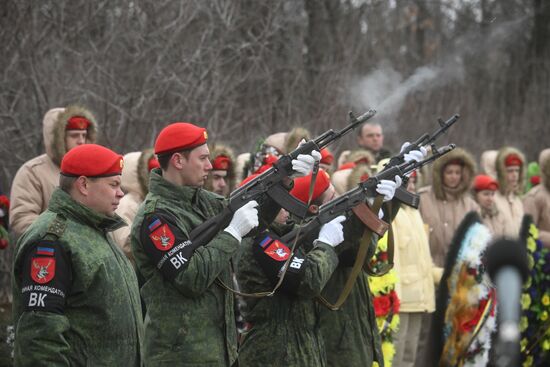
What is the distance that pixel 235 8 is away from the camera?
1297cm

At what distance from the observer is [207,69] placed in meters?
11.9

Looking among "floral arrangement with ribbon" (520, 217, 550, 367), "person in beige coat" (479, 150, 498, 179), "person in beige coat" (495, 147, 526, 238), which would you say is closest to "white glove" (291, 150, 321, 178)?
"floral arrangement with ribbon" (520, 217, 550, 367)

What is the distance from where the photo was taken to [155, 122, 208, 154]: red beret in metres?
5.58

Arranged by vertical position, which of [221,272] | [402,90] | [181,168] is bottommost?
[221,272]

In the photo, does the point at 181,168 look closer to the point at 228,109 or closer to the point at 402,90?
the point at 402,90

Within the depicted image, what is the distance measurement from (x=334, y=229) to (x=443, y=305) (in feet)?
8.90

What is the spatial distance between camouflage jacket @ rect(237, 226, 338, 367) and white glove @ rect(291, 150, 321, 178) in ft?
1.63

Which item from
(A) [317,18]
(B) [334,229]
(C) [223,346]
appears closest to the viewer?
(C) [223,346]

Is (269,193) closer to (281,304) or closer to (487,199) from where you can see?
(281,304)

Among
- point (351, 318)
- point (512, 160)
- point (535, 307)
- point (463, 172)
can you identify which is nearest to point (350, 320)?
point (351, 318)

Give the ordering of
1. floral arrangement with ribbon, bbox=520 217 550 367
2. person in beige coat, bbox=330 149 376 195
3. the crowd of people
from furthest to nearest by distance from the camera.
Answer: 1. floral arrangement with ribbon, bbox=520 217 550 367
2. person in beige coat, bbox=330 149 376 195
3. the crowd of people

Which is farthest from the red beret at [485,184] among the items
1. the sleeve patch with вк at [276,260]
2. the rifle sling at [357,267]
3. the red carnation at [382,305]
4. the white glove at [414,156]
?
the sleeve patch with вк at [276,260]

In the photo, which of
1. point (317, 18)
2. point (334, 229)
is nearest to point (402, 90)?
point (334, 229)

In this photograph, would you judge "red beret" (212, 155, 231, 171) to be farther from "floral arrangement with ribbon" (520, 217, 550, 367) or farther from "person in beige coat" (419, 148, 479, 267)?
"floral arrangement with ribbon" (520, 217, 550, 367)
